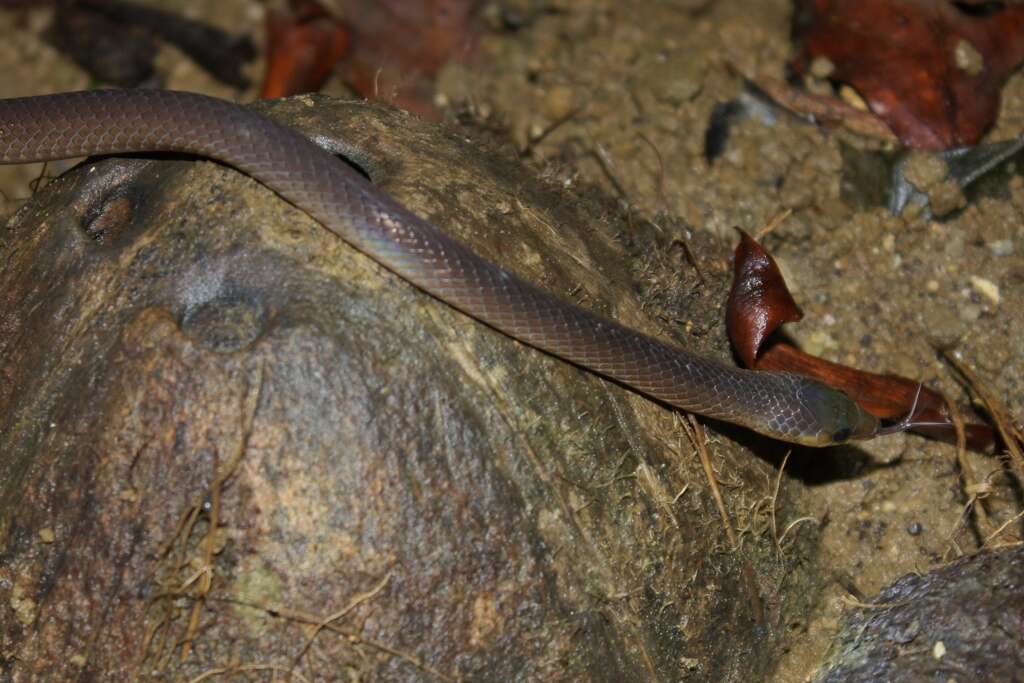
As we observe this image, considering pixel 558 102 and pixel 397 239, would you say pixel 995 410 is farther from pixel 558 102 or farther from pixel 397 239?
pixel 558 102

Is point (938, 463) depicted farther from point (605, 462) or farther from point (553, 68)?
point (553, 68)

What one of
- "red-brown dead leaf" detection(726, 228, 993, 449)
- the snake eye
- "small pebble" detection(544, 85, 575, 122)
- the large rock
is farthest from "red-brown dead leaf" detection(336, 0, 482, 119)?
the snake eye

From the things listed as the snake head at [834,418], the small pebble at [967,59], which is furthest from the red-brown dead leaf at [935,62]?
the snake head at [834,418]

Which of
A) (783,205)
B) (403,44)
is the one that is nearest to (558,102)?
(403,44)

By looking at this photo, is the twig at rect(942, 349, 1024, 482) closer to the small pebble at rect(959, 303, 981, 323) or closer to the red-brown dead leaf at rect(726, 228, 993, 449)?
the red-brown dead leaf at rect(726, 228, 993, 449)

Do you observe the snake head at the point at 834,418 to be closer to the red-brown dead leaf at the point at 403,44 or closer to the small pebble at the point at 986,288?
the small pebble at the point at 986,288
